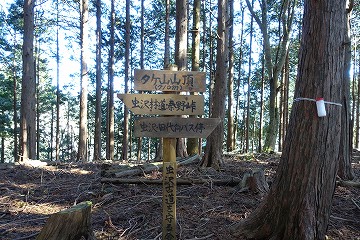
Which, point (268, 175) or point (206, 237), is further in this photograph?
point (268, 175)

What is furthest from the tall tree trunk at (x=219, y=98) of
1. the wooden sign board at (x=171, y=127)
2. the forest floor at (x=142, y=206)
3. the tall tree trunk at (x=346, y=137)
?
the wooden sign board at (x=171, y=127)

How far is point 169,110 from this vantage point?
134 inches

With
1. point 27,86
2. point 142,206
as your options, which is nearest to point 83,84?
point 27,86

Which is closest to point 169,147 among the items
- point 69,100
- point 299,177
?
point 299,177

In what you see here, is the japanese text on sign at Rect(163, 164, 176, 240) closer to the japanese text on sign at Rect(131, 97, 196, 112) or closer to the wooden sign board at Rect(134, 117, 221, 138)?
the wooden sign board at Rect(134, 117, 221, 138)

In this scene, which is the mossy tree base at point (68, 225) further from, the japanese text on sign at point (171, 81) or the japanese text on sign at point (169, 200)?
the japanese text on sign at point (171, 81)

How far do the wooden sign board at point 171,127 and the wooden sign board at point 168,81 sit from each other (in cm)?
36

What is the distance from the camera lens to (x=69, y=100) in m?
34.1

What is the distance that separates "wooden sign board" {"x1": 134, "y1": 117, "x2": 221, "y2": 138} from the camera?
3.38 meters

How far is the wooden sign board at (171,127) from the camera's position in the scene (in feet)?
11.1

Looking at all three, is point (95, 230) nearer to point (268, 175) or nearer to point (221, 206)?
point (221, 206)

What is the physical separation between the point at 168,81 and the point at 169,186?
127 cm

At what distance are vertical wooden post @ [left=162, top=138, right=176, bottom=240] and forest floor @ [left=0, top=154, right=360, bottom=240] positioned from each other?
0.44 meters

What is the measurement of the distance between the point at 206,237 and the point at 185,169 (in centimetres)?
340
